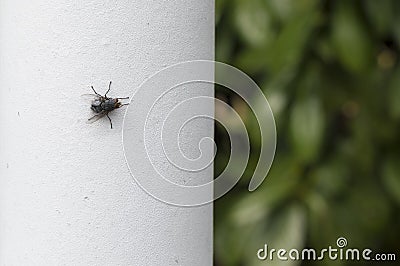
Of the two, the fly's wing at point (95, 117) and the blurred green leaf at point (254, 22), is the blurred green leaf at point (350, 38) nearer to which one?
the blurred green leaf at point (254, 22)

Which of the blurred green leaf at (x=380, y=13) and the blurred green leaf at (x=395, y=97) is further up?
the blurred green leaf at (x=380, y=13)

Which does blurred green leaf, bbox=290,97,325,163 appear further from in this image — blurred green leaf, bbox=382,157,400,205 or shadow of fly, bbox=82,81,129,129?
shadow of fly, bbox=82,81,129,129

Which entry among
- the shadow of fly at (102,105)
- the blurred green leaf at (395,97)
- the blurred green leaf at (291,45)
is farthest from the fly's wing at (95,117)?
the blurred green leaf at (395,97)

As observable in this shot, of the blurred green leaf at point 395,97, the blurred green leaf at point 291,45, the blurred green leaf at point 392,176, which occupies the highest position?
the blurred green leaf at point 291,45

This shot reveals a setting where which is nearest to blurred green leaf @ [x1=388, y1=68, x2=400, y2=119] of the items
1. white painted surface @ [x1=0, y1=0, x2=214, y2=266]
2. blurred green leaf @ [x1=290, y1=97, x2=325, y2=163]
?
blurred green leaf @ [x1=290, y1=97, x2=325, y2=163]

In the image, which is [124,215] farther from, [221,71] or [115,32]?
[221,71]

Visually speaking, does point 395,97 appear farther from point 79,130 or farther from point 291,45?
point 79,130

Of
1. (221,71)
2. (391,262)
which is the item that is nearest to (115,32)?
(221,71)
